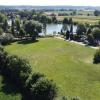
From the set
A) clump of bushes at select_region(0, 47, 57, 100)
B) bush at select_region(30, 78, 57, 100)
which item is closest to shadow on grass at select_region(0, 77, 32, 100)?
clump of bushes at select_region(0, 47, 57, 100)

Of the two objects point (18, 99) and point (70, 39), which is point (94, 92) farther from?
point (70, 39)

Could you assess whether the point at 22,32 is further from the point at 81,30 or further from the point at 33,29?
the point at 81,30

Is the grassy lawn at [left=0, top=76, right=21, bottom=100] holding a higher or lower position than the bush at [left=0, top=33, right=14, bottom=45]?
higher

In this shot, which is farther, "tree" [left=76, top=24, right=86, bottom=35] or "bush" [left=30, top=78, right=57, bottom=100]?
"tree" [left=76, top=24, right=86, bottom=35]

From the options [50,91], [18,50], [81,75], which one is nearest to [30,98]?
[50,91]

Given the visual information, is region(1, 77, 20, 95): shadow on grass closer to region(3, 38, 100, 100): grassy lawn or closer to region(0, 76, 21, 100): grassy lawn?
region(0, 76, 21, 100): grassy lawn

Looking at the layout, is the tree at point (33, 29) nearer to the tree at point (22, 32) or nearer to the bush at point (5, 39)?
the tree at point (22, 32)

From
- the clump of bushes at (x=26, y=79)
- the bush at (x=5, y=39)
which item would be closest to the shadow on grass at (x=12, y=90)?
the clump of bushes at (x=26, y=79)
